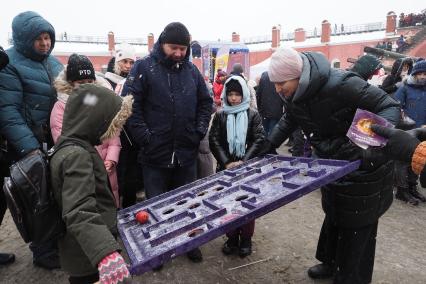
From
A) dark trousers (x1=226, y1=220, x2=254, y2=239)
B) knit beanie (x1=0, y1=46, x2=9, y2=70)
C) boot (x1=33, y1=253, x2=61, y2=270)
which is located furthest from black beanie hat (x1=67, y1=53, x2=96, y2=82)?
dark trousers (x1=226, y1=220, x2=254, y2=239)

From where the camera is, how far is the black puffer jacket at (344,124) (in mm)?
2281

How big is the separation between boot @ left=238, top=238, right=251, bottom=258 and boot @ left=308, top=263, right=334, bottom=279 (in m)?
0.66

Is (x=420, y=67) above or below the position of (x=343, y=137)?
above

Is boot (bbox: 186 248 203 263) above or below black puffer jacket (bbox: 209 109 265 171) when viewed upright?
below

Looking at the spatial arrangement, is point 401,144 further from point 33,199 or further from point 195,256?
point 195,256

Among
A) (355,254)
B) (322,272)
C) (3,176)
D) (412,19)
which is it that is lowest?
(322,272)

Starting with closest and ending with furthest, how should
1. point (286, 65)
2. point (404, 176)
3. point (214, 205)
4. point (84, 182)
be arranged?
point (84, 182) → point (214, 205) → point (286, 65) → point (404, 176)

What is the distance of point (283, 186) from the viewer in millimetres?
2061

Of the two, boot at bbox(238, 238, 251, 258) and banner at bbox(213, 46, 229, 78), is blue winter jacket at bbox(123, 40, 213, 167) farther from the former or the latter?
banner at bbox(213, 46, 229, 78)

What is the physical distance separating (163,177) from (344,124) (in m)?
1.70

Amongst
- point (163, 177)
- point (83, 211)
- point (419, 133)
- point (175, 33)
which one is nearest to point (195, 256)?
point (163, 177)

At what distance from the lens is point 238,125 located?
11.4ft

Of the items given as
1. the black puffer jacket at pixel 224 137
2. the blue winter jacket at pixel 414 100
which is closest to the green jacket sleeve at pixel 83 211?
the black puffer jacket at pixel 224 137

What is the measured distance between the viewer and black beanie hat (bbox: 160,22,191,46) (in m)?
2.89
